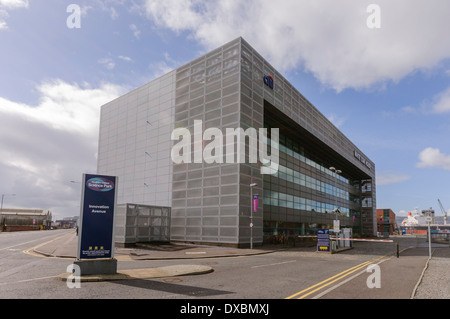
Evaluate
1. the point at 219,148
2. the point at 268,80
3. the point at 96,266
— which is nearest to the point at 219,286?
the point at 96,266

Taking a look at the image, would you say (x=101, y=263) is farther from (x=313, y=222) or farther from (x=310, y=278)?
(x=313, y=222)

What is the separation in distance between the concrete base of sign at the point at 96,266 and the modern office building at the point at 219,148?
19.3 m

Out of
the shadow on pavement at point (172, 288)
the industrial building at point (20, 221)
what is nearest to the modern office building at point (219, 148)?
the shadow on pavement at point (172, 288)

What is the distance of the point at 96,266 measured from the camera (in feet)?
41.8

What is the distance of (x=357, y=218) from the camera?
84.3 metres

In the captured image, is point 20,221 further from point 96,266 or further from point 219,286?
point 219,286

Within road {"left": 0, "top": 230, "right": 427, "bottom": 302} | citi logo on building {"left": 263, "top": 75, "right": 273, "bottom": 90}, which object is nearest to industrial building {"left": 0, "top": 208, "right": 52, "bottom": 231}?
citi logo on building {"left": 263, "top": 75, "right": 273, "bottom": 90}

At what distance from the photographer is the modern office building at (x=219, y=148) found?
34.7 metres

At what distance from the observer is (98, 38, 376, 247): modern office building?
34.7 m

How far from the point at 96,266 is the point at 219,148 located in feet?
78.0

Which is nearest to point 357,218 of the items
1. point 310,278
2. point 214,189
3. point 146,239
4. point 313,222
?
point 313,222

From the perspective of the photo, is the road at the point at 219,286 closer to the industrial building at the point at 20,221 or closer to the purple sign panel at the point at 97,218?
the purple sign panel at the point at 97,218

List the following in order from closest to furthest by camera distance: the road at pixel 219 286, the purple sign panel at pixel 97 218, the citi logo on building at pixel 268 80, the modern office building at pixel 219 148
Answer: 1. the road at pixel 219 286
2. the purple sign panel at pixel 97 218
3. the modern office building at pixel 219 148
4. the citi logo on building at pixel 268 80

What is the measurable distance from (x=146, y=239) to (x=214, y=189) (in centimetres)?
883
